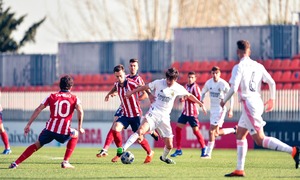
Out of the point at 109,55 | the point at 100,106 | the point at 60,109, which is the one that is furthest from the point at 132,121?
the point at 109,55

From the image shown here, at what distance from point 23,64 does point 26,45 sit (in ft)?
42.0

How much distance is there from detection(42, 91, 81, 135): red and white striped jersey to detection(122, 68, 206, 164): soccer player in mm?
1932

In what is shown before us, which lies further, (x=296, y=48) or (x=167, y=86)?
(x=296, y=48)

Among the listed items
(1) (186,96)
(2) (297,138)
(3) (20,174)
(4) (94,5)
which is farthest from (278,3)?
(3) (20,174)

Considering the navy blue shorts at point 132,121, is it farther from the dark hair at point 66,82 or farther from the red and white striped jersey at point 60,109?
the dark hair at point 66,82

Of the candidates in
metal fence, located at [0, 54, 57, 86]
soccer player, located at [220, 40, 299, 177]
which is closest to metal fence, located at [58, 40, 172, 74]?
metal fence, located at [0, 54, 57, 86]

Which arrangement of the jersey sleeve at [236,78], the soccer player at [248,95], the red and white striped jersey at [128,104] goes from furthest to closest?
1. the red and white striped jersey at [128,104]
2. the soccer player at [248,95]
3. the jersey sleeve at [236,78]

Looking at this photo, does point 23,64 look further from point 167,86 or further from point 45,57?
point 167,86

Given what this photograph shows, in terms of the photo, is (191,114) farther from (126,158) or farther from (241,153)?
(241,153)

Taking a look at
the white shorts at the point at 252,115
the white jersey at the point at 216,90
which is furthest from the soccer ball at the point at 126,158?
the white jersey at the point at 216,90

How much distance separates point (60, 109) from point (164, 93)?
2369 millimetres

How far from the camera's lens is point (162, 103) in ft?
69.3

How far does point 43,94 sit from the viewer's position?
134 feet

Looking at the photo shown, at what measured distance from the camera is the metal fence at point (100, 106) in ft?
115
